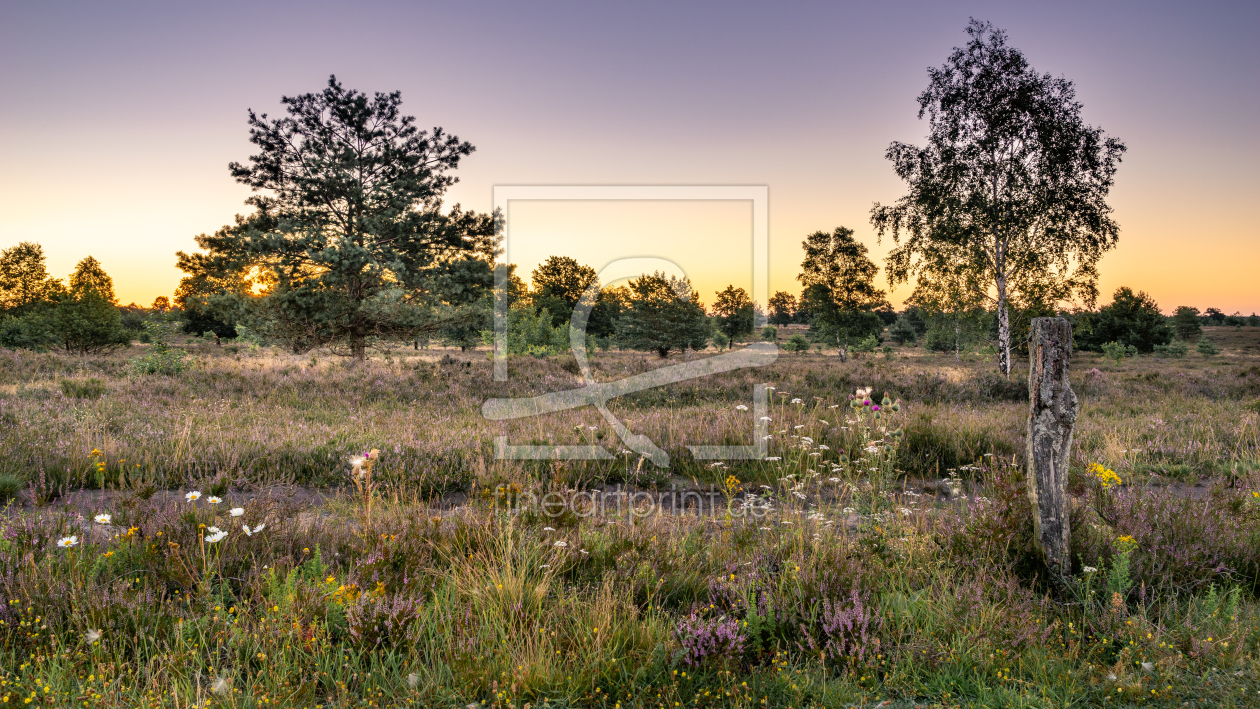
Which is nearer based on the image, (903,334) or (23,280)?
(23,280)

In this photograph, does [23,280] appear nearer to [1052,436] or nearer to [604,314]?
[604,314]

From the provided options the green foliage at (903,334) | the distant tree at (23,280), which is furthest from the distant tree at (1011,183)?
the distant tree at (23,280)

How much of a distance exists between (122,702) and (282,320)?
2022cm

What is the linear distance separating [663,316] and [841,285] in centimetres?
1295

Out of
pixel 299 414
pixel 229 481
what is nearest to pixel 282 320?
pixel 299 414

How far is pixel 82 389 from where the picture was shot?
426 inches

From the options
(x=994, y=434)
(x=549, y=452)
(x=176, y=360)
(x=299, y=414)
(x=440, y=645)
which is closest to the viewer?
(x=440, y=645)

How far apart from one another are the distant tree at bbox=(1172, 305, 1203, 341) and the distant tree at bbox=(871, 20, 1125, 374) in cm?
5876

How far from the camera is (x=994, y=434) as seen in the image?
7879 millimetres

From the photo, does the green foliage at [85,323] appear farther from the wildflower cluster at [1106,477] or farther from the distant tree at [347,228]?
the wildflower cluster at [1106,477]

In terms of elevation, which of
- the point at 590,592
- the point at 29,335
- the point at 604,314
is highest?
the point at 604,314

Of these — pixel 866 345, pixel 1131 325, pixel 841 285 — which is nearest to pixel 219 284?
pixel 841 285

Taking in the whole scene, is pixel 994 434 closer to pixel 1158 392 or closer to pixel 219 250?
pixel 1158 392

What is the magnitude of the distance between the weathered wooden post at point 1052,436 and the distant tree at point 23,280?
69.3 metres
